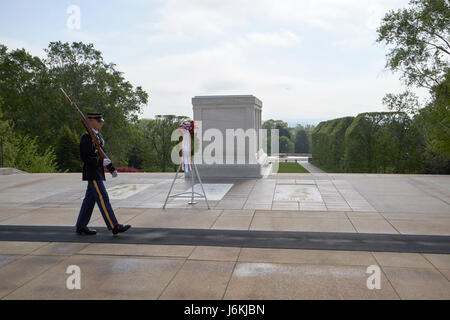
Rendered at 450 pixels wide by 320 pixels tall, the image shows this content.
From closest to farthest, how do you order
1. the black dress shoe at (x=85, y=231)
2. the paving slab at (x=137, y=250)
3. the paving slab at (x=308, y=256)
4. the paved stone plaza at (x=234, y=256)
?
the paved stone plaza at (x=234, y=256) → the paving slab at (x=308, y=256) → the paving slab at (x=137, y=250) → the black dress shoe at (x=85, y=231)

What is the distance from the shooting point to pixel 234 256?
4.61 metres

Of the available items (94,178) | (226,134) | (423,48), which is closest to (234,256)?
(94,178)

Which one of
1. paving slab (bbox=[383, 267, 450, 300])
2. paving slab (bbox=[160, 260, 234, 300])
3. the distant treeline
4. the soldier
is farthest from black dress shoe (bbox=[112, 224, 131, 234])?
the distant treeline

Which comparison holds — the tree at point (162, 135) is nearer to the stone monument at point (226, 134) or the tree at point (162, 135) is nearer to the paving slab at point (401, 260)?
the stone monument at point (226, 134)

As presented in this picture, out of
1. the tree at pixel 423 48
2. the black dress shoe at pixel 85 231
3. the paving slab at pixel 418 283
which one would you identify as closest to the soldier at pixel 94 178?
the black dress shoe at pixel 85 231

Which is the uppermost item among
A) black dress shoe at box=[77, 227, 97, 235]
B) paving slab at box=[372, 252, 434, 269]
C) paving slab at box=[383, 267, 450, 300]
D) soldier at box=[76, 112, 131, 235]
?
soldier at box=[76, 112, 131, 235]

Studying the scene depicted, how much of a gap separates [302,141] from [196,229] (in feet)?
299

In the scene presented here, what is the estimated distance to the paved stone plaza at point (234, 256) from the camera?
3678mm

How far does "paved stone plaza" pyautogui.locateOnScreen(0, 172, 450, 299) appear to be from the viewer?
3.68 m

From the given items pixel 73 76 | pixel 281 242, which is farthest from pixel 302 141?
pixel 281 242

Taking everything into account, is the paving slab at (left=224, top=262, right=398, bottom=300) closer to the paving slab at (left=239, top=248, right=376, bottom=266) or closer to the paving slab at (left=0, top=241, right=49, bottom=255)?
the paving slab at (left=239, top=248, right=376, bottom=266)

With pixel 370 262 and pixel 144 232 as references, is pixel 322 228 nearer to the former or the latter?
pixel 370 262
